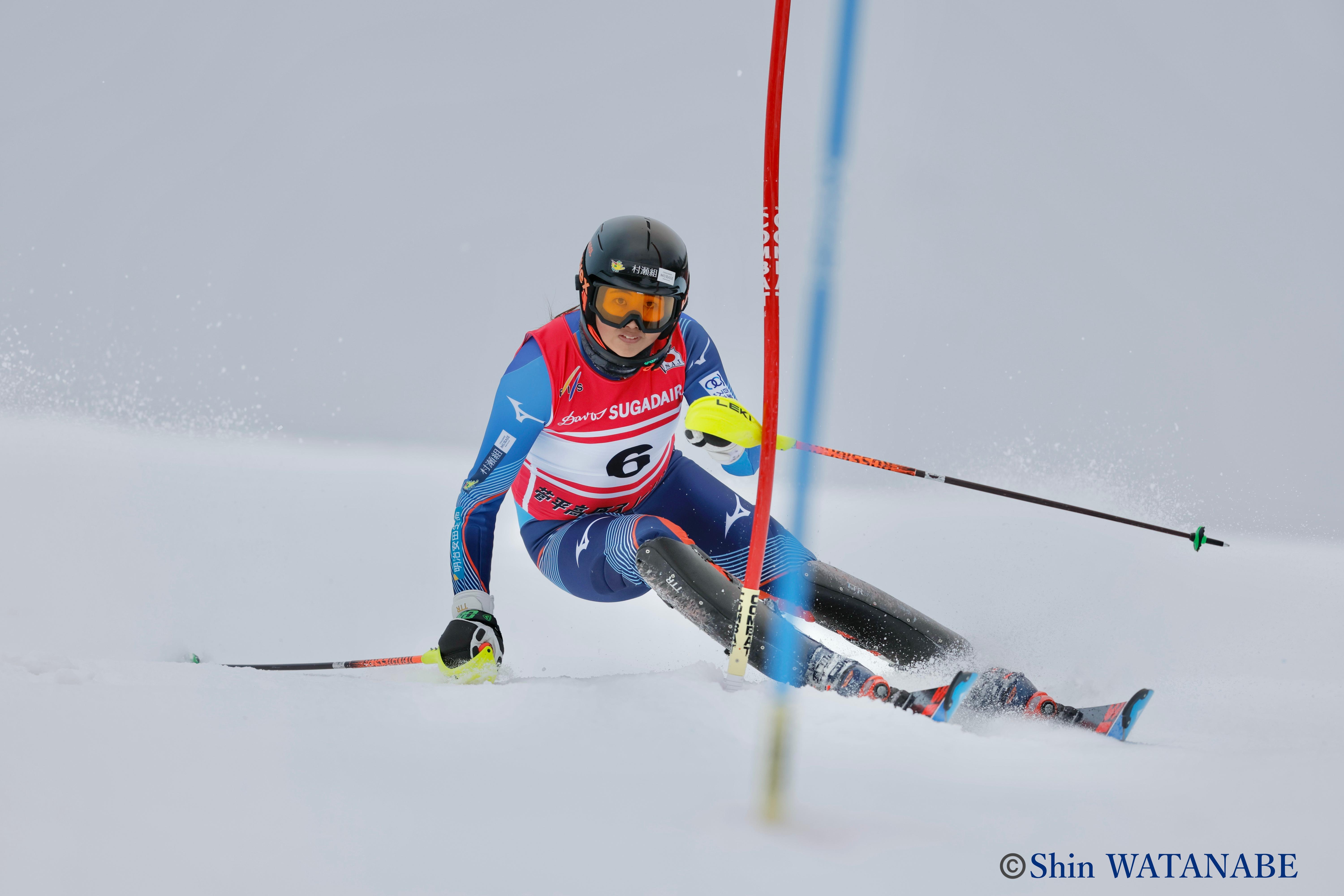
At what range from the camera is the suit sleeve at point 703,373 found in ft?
9.89

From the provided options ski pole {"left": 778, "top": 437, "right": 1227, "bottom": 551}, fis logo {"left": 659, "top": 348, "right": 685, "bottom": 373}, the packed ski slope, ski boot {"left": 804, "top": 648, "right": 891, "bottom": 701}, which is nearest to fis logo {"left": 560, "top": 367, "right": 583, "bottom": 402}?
fis logo {"left": 659, "top": 348, "right": 685, "bottom": 373}

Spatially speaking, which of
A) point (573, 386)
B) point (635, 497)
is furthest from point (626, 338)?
point (635, 497)

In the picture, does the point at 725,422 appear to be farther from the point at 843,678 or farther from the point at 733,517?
the point at 843,678

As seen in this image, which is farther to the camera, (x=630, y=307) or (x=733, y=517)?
(x=733, y=517)

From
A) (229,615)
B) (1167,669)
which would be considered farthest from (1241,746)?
(229,615)

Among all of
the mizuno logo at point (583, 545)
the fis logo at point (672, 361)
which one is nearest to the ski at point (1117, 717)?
the mizuno logo at point (583, 545)

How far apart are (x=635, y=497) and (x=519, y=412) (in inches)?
23.3

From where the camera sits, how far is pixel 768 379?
1595mm

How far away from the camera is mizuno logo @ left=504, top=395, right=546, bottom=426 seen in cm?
264

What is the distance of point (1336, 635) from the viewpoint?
127 inches

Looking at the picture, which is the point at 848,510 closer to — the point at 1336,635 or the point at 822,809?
the point at 1336,635

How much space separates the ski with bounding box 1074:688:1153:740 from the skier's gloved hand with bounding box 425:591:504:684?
150 cm

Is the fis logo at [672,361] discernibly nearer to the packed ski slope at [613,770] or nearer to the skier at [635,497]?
the skier at [635,497]

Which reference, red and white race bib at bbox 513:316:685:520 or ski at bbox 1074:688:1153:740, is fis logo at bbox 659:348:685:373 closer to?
red and white race bib at bbox 513:316:685:520
